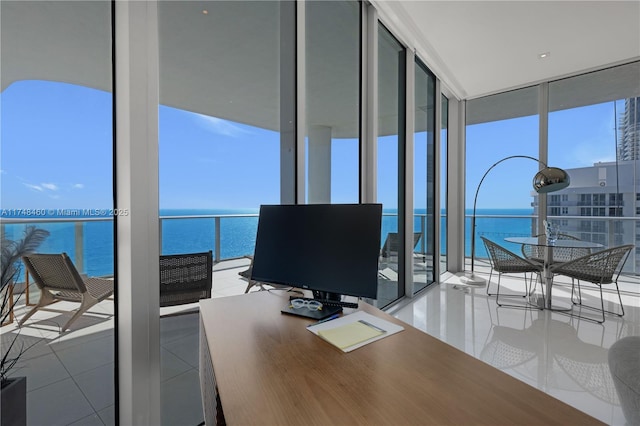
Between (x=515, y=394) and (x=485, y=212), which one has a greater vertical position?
(x=485, y=212)

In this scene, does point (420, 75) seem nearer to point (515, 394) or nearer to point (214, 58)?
point (214, 58)

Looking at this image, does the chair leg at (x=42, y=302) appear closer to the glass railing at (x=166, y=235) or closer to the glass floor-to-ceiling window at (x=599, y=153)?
the glass railing at (x=166, y=235)

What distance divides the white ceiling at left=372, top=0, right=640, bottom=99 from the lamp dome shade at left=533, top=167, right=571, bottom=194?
1584 millimetres

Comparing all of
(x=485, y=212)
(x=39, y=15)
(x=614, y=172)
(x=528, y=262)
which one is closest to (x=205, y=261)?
(x=39, y=15)

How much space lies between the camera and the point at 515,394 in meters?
0.76

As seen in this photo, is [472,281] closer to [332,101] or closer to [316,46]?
[332,101]

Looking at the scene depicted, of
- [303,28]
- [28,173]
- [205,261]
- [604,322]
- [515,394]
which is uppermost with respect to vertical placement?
[303,28]

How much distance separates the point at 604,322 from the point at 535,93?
3.74m

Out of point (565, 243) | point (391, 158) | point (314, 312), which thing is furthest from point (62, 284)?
point (565, 243)

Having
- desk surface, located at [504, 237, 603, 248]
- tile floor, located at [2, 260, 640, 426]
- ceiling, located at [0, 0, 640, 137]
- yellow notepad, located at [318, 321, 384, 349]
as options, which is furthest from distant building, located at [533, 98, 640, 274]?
yellow notepad, located at [318, 321, 384, 349]

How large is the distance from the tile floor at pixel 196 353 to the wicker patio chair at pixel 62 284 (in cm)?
4

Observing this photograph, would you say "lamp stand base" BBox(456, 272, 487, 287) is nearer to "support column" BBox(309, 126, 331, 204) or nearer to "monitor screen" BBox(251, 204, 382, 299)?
"support column" BBox(309, 126, 331, 204)

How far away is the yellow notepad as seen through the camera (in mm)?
1062

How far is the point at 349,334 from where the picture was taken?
1123 millimetres
